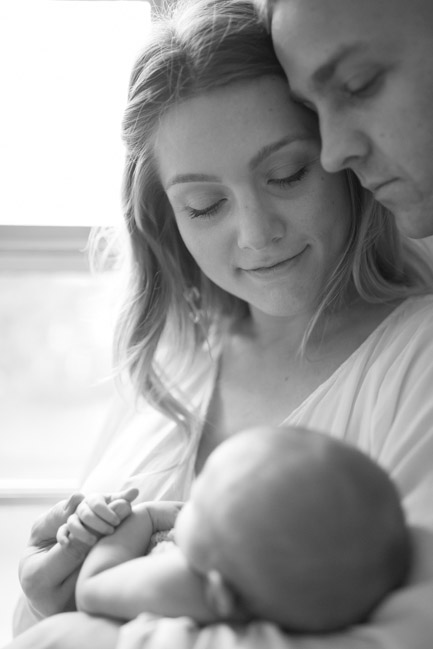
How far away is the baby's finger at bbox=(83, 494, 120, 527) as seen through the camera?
1424 mm

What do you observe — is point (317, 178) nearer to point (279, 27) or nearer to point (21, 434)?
point (279, 27)

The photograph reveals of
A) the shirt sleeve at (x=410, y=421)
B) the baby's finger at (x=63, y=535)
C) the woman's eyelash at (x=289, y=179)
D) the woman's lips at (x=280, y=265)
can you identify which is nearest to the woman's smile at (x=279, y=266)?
the woman's lips at (x=280, y=265)

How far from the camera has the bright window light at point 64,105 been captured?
2361mm

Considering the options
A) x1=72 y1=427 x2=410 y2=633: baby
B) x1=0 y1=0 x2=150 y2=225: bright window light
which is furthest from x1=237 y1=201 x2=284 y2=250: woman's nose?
x1=0 y1=0 x2=150 y2=225: bright window light

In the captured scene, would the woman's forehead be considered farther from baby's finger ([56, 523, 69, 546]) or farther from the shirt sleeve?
baby's finger ([56, 523, 69, 546])

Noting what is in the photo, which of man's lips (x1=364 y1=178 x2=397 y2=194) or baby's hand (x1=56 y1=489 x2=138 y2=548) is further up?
man's lips (x1=364 y1=178 x2=397 y2=194)

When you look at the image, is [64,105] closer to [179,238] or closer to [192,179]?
[179,238]

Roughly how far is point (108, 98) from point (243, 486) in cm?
161

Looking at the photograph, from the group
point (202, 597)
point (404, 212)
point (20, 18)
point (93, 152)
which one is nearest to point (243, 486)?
point (202, 597)

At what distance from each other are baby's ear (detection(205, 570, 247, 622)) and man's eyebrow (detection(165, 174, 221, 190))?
0.72 m

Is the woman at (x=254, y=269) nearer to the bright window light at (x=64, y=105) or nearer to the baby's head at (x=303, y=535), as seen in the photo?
the baby's head at (x=303, y=535)

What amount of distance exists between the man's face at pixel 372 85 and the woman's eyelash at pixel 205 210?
0.24m

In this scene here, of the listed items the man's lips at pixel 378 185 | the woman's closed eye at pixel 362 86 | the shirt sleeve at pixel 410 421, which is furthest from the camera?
the man's lips at pixel 378 185

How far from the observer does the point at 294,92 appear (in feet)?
4.76
